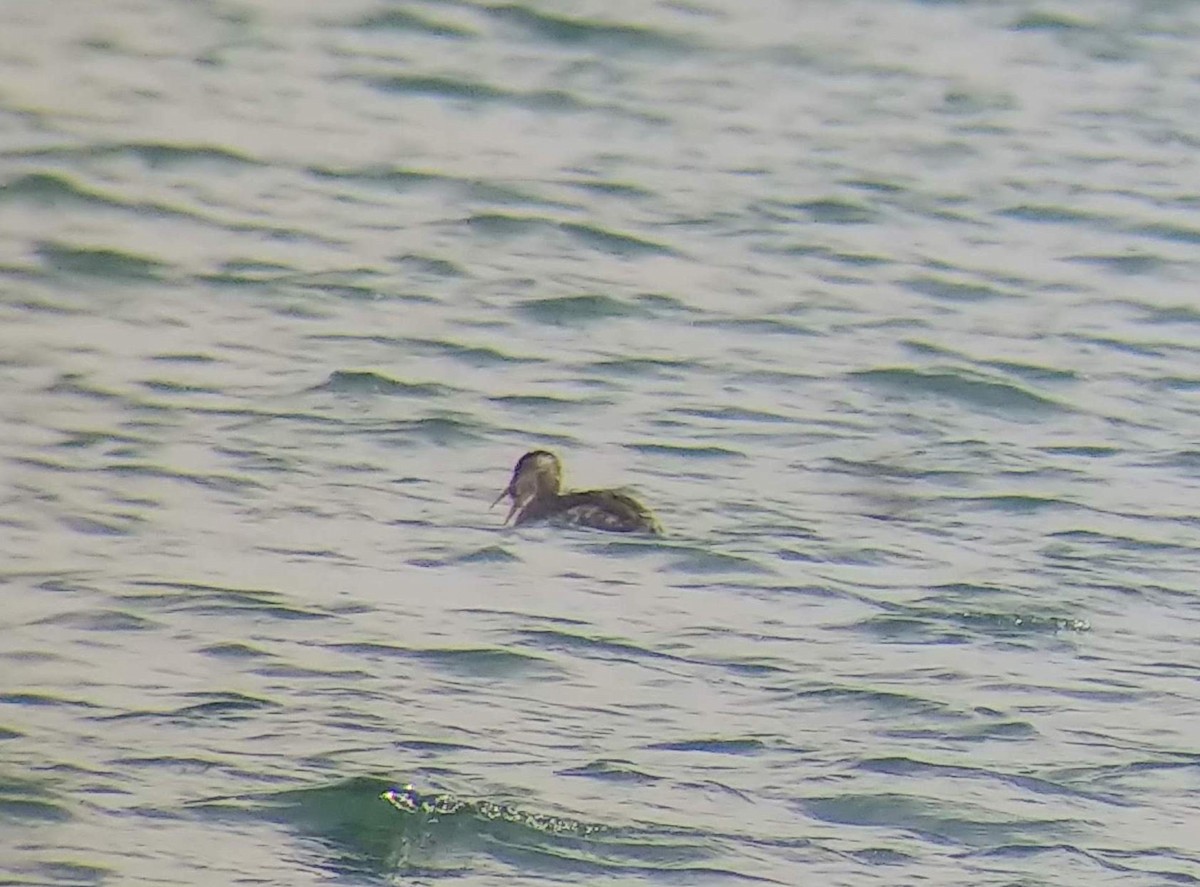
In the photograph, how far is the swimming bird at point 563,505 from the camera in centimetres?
841

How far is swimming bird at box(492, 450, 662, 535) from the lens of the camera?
8.41 meters

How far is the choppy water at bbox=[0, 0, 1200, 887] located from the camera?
22.1 ft

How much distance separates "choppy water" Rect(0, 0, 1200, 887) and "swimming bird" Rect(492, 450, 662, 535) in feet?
0.21

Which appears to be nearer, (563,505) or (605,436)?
(563,505)

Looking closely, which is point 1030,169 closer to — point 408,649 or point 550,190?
point 550,190

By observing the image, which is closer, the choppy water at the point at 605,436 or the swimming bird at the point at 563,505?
the choppy water at the point at 605,436

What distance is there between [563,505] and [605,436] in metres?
1.14

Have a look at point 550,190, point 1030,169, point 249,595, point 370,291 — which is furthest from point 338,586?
point 1030,169

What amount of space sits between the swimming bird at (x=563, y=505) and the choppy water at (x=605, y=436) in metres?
0.07

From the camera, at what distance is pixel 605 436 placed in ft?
31.4

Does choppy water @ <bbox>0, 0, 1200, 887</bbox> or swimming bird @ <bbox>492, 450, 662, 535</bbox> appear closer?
choppy water @ <bbox>0, 0, 1200, 887</bbox>

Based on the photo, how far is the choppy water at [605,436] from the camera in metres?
6.75

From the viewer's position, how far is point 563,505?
8453 millimetres

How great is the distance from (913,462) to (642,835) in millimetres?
3107
